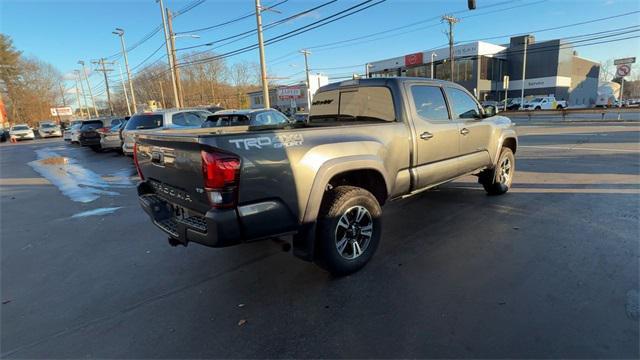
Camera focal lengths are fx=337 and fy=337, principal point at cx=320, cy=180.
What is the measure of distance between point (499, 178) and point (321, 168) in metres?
4.21

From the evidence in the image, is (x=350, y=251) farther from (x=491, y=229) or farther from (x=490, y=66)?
(x=490, y=66)

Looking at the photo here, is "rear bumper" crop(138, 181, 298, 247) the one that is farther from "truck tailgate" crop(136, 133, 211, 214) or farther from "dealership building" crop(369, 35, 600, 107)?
"dealership building" crop(369, 35, 600, 107)

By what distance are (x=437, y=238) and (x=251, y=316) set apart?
2.51 metres

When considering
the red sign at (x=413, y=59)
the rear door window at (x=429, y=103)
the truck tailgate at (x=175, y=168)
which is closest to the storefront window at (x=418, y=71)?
the red sign at (x=413, y=59)

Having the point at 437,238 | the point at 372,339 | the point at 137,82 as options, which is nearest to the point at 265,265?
the point at 372,339

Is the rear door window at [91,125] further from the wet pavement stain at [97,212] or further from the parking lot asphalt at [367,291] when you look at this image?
the parking lot asphalt at [367,291]

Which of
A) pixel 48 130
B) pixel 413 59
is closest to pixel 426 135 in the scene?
pixel 48 130

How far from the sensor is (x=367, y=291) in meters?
3.14

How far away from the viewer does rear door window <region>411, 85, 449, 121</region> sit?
4.23 meters

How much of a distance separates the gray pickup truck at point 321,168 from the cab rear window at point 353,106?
0.01m

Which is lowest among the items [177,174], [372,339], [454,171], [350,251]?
[372,339]

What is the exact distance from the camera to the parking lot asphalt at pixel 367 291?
248 centimetres

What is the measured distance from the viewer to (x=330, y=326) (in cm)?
268

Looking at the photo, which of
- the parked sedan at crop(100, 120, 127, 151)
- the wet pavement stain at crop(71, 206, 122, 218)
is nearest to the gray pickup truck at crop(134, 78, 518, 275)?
the wet pavement stain at crop(71, 206, 122, 218)
